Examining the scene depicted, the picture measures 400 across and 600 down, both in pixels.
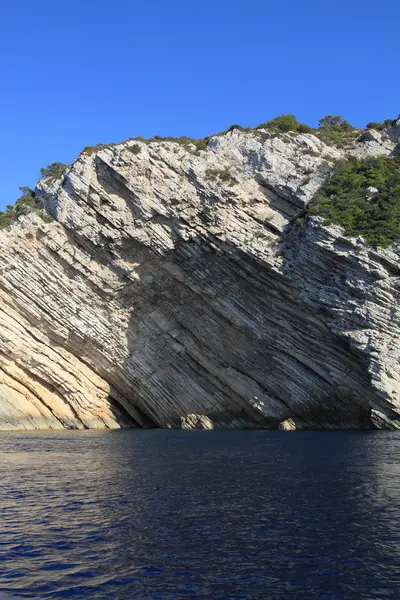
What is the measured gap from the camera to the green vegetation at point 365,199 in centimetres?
4297

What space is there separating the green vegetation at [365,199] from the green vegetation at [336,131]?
12.1ft


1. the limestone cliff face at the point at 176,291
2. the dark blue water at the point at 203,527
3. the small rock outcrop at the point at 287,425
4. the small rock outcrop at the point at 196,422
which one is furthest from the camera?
the small rock outcrop at the point at 196,422

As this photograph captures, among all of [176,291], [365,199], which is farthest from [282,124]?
[176,291]

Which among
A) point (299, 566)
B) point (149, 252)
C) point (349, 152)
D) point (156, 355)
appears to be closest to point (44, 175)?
point (149, 252)

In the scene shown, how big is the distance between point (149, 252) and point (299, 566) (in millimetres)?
39790

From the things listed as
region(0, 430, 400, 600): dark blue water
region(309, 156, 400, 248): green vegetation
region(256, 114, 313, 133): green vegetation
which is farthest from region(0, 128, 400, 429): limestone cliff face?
region(0, 430, 400, 600): dark blue water

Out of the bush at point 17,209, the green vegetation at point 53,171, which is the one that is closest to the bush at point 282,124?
the green vegetation at point 53,171

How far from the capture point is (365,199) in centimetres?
4666

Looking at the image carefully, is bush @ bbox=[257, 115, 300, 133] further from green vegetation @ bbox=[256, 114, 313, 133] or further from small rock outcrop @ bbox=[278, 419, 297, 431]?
small rock outcrop @ bbox=[278, 419, 297, 431]

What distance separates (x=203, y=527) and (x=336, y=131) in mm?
49713

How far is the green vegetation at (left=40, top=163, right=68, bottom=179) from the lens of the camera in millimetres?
55812

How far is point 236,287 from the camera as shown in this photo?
48.2 m

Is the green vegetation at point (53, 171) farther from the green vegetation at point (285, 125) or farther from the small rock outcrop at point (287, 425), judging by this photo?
the small rock outcrop at point (287, 425)

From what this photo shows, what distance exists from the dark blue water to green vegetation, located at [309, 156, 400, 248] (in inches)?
797
